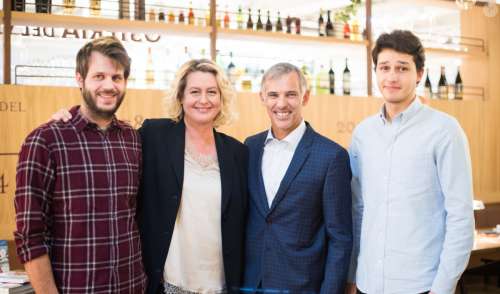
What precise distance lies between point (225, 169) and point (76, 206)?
63 cm

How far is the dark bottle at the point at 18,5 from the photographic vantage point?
3787mm

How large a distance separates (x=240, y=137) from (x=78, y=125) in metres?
2.35

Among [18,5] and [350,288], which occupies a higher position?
[18,5]

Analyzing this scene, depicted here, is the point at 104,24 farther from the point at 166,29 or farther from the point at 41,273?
the point at 41,273

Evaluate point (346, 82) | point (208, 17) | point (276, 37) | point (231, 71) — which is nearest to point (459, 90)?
point (346, 82)

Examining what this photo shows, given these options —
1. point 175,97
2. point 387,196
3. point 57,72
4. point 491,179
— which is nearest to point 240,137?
point 57,72

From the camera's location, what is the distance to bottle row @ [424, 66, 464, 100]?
18.8 ft

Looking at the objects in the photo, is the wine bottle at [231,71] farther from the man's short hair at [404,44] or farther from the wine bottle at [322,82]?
the man's short hair at [404,44]

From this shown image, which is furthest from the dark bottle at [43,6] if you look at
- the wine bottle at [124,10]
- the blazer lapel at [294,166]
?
the blazer lapel at [294,166]

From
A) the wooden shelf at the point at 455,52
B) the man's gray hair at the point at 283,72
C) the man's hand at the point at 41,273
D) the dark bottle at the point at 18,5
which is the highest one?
the dark bottle at the point at 18,5

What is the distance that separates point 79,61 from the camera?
2066 mm

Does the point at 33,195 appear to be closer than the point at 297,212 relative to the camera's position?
Yes

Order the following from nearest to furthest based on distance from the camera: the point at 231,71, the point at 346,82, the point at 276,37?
the point at 276,37 < the point at 231,71 < the point at 346,82

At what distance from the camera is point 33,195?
1.86m
